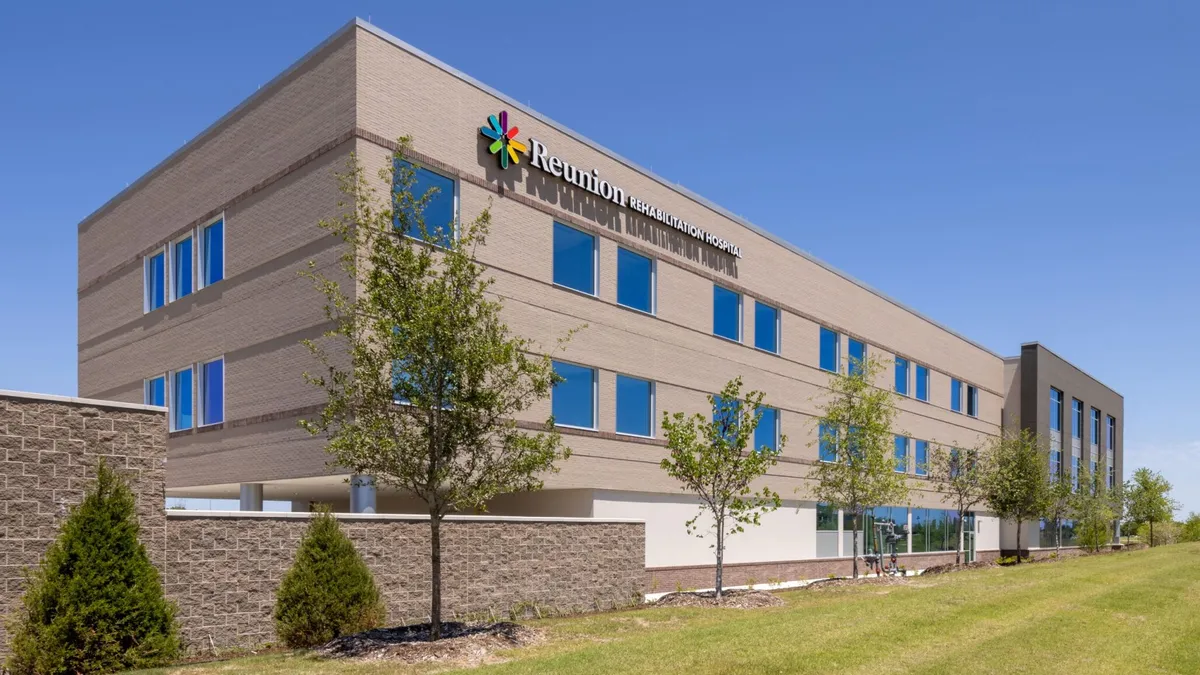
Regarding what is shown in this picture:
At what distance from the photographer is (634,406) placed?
1244 inches

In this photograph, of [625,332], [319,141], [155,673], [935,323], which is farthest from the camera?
Result: [935,323]

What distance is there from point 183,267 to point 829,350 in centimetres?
2631

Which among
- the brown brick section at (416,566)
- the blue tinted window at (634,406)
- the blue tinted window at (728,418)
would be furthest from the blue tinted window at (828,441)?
the brown brick section at (416,566)

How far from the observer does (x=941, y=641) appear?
1716 cm

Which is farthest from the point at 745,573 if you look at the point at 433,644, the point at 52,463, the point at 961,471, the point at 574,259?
the point at 52,463

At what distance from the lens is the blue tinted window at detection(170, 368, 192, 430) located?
29547mm

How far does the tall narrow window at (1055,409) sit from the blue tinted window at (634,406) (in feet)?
145

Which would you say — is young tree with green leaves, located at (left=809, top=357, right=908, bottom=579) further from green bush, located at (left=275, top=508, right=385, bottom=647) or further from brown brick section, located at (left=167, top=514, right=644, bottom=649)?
green bush, located at (left=275, top=508, right=385, bottom=647)

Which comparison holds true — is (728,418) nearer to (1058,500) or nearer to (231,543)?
(231,543)

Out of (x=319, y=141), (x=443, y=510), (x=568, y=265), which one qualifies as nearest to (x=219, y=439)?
(x=319, y=141)

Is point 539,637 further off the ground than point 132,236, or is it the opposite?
point 132,236

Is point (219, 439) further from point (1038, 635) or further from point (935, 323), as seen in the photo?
point (935, 323)

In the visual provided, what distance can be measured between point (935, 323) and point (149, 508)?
4650cm

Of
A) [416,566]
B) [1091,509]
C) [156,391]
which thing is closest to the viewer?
[416,566]
